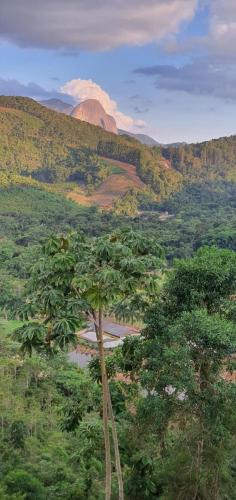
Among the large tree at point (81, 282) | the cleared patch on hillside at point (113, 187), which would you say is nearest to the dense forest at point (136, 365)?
the large tree at point (81, 282)

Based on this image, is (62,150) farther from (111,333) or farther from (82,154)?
(111,333)

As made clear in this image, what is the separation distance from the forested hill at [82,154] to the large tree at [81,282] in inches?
4114

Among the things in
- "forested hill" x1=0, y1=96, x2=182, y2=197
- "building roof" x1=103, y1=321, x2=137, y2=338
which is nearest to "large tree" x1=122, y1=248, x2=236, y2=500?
"building roof" x1=103, y1=321, x2=137, y2=338

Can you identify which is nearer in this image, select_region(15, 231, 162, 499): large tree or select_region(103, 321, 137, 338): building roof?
select_region(15, 231, 162, 499): large tree

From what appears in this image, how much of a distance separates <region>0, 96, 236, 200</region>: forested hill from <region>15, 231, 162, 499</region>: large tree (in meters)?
104

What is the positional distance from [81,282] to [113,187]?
371ft

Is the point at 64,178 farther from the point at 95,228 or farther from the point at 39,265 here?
the point at 39,265

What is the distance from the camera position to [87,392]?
10953mm

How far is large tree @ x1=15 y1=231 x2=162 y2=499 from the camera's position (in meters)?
7.46

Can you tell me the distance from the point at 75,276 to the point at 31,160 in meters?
118

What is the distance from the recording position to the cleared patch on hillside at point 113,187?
109750 millimetres

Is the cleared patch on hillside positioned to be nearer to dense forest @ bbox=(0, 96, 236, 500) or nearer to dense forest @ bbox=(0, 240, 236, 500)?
dense forest @ bbox=(0, 96, 236, 500)

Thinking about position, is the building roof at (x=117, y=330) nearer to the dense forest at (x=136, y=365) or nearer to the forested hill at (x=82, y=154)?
the dense forest at (x=136, y=365)

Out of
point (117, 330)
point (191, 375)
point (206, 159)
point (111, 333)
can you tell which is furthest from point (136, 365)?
point (206, 159)
